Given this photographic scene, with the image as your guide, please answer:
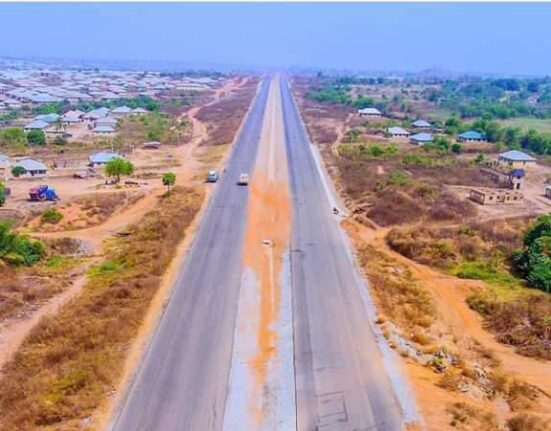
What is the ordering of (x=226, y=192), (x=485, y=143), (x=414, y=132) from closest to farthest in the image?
(x=226, y=192) < (x=485, y=143) < (x=414, y=132)

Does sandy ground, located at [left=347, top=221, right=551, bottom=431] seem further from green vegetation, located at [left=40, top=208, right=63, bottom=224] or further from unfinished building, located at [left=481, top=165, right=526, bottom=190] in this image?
unfinished building, located at [left=481, top=165, right=526, bottom=190]

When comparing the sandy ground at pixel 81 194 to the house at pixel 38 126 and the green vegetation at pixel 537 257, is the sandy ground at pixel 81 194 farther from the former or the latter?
the house at pixel 38 126

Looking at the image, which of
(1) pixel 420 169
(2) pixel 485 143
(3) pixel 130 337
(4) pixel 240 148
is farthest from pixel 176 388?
(2) pixel 485 143

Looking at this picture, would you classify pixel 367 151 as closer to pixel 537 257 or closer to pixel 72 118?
pixel 537 257

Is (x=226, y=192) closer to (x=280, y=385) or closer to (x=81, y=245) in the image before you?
(x=81, y=245)

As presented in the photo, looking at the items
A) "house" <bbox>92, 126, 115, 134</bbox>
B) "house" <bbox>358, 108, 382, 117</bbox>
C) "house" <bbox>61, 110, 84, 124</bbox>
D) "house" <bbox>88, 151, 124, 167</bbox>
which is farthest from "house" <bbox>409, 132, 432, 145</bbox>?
"house" <bbox>61, 110, 84, 124</bbox>
